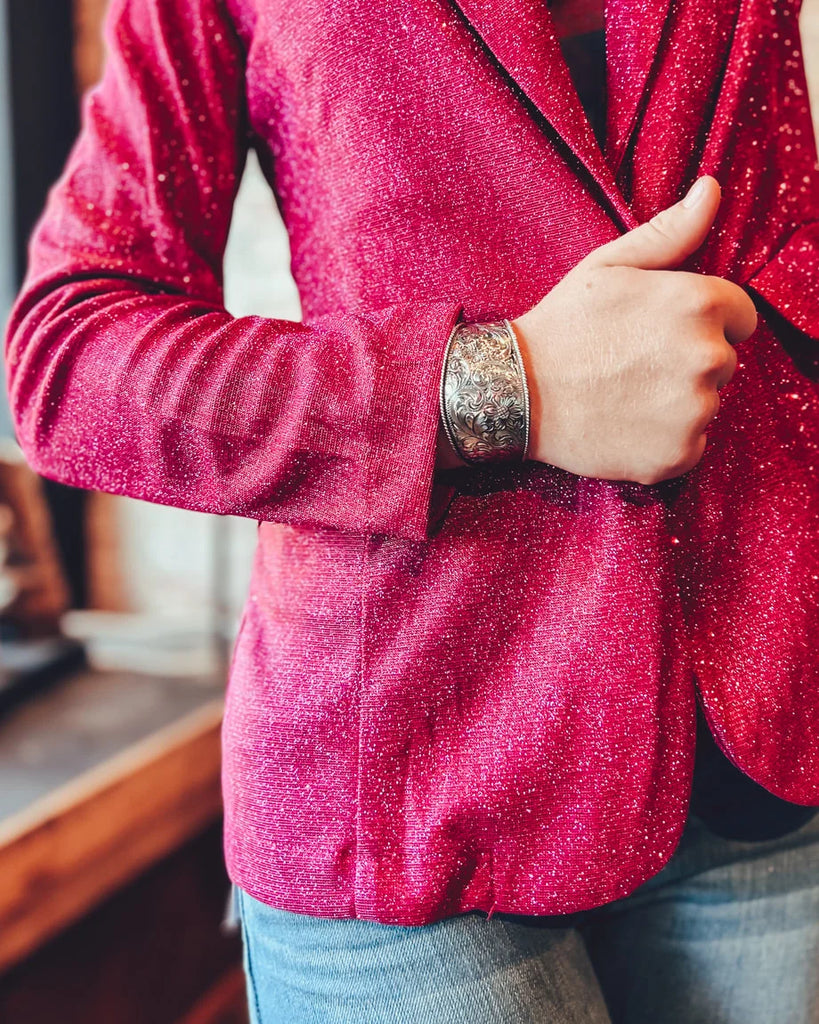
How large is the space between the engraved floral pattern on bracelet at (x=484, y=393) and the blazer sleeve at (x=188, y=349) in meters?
0.01

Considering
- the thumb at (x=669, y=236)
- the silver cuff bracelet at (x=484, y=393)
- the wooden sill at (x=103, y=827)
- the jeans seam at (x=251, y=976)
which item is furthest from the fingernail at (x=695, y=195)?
the wooden sill at (x=103, y=827)

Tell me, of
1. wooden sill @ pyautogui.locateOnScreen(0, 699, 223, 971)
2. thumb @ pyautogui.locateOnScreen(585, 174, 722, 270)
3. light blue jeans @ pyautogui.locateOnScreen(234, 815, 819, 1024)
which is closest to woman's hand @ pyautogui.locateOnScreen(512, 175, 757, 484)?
thumb @ pyautogui.locateOnScreen(585, 174, 722, 270)

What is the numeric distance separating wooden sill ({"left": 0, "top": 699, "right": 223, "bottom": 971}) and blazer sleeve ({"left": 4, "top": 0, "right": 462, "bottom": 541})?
85 cm

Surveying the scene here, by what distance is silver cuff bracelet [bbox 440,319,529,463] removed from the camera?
0.47 meters

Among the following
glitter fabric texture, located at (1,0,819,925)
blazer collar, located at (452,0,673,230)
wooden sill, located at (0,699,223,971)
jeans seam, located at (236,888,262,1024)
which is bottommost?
wooden sill, located at (0,699,223,971)

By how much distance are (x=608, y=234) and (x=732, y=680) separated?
0.28 metres

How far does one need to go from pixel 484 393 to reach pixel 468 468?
2.6 inches

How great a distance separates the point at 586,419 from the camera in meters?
0.47

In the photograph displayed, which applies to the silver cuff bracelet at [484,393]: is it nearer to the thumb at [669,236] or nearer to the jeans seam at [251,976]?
the thumb at [669,236]

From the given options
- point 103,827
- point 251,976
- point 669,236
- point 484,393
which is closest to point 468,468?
point 484,393

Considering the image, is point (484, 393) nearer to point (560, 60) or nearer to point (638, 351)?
point (638, 351)

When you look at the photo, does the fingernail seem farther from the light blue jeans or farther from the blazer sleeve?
the light blue jeans

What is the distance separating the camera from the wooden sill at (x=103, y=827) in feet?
3.78

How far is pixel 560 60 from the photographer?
1.59 ft
